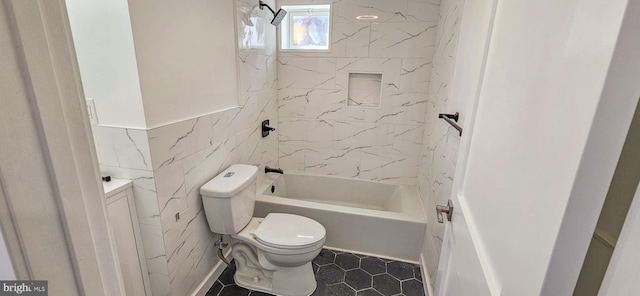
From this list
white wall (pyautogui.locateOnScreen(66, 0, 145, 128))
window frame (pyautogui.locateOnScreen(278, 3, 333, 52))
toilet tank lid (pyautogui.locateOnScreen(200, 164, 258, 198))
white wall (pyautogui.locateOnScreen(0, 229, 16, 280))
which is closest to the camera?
white wall (pyautogui.locateOnScreen(0, 229, 16, 280))

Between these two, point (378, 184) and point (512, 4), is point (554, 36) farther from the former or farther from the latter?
point (378, 184)

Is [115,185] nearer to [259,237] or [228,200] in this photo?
[228,200]

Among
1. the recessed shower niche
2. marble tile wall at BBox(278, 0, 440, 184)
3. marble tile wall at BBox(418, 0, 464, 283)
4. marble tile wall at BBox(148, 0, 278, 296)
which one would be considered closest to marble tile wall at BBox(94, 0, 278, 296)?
marble tile wall at BBox(148, 0, 278, 296)

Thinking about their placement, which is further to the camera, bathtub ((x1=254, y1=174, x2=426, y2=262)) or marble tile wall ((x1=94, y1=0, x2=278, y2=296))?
bathtub ((x1=254, y1=174, x2=426, y2=262))

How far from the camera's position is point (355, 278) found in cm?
189

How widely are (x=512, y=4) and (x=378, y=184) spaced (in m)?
2.20

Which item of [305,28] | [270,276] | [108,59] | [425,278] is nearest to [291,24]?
[305,28]

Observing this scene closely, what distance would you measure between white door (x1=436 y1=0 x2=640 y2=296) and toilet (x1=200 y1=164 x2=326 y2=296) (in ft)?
3.28

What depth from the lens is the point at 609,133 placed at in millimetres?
336

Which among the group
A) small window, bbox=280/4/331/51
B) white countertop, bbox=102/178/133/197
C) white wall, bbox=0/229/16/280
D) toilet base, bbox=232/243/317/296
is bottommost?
toilet base, bbox=232/243/317/296

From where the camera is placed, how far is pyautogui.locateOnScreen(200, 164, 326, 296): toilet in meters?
1.56

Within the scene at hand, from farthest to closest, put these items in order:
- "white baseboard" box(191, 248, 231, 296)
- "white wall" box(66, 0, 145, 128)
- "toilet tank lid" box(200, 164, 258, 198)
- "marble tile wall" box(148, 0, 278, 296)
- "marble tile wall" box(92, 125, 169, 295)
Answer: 1. "white baseboard" box(191, 248, 231, 296)
2. "toilet tank lid" box(200, 164, 258, 198)
3. "marble tile wall" box(148, 0, 278, 296)
4. "marble tile wall" box(92, 125, 169, 295)
5. "white wall" box(66, 0, 145, 128)

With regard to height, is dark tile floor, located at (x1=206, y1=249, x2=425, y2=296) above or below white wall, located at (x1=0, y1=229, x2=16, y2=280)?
below

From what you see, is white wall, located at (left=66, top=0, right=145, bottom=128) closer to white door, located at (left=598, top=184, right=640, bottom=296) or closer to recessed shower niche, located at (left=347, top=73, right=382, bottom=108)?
white door, located at (left=598, top=184, right=640, bottom=296)
